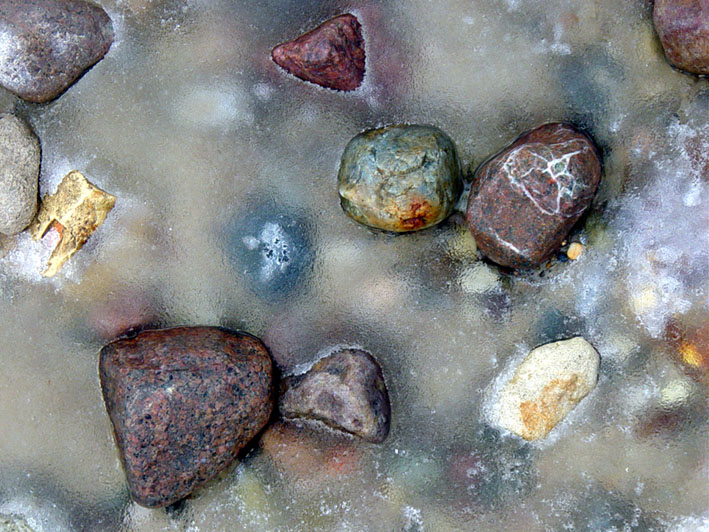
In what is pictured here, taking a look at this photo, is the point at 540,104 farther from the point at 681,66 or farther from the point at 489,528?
the point at 489,528

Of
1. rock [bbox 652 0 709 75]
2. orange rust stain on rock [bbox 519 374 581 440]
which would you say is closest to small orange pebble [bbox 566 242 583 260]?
orange rust stain on rock [bbox 519 374 581 440]

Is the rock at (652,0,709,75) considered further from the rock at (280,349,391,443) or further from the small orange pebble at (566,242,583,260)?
the rock at (280,349,391,443)

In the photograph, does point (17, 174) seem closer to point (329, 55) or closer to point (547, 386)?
point (329, 55)

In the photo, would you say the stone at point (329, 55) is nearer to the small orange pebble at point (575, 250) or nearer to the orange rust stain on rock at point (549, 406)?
the small orange pebble at point (575, 250)

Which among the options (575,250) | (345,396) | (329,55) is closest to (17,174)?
(329,55)

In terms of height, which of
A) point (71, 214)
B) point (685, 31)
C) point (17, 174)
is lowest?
point (71, 214)

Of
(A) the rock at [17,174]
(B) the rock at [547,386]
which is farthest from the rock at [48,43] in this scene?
(B) the rock at [547,386]
